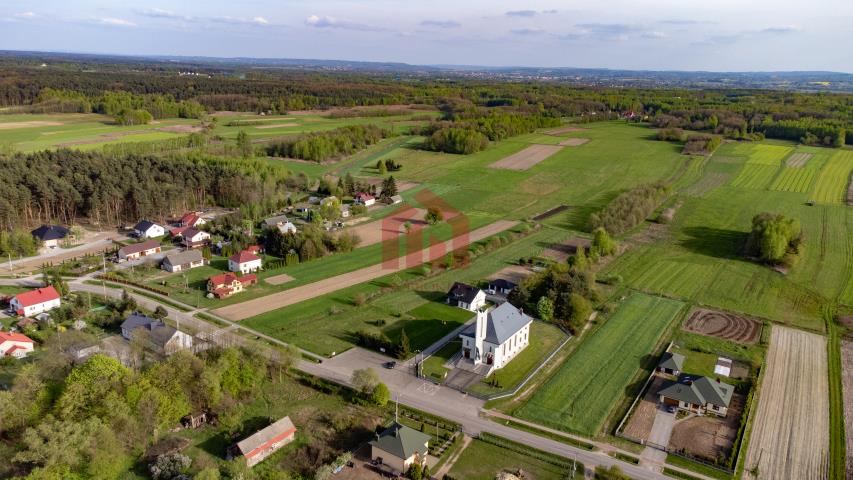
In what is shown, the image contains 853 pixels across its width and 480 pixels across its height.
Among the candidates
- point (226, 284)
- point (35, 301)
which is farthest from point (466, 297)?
point (35, 301)

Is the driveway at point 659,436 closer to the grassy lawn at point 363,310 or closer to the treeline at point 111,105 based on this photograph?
the grassy lawn at point 363,310

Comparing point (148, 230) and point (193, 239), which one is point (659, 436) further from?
point (148, 230)

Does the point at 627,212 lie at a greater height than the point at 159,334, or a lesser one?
greater

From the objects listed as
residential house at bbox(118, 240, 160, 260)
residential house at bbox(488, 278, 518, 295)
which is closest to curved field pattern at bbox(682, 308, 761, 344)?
residential house at bbox(488, 278, 518, 295)

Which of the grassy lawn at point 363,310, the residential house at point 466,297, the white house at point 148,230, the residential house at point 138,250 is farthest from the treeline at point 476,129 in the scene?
the residential house at point 466,297

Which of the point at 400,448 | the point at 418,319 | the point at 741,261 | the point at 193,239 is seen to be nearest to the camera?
the point at 400,448

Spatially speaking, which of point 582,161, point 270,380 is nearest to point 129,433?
point 270,380
